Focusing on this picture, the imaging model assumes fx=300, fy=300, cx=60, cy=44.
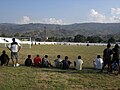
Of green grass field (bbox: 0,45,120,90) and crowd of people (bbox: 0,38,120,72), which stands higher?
crowd of people (bbox: 0,38,120,72)

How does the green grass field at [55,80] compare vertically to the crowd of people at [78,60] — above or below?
below

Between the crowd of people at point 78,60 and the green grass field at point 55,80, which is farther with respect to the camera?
the crowd of people at point 78,60

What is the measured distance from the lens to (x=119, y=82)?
44.9 ft

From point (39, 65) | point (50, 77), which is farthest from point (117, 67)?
point (39, 65)

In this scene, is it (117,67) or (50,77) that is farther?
(117,67)

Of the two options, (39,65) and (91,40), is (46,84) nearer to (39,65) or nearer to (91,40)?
(39,65)

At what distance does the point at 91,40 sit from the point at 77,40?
7.79 m

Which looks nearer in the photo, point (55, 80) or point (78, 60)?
point (55, 80)

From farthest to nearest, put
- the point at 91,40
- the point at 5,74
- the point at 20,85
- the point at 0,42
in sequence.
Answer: the point at 91,40 → the point at 0,42 → the point at 5,74 → the point at 20,85

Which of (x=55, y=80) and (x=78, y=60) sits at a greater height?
(x=78, y=60)

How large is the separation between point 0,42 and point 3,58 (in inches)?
1668

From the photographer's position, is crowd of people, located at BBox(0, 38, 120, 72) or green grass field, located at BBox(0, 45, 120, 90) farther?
crowd of people, located at BBox(0, 38, 120, 72)

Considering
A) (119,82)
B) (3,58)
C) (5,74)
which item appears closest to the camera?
(119,82)

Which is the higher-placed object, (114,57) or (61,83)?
(114,57)
